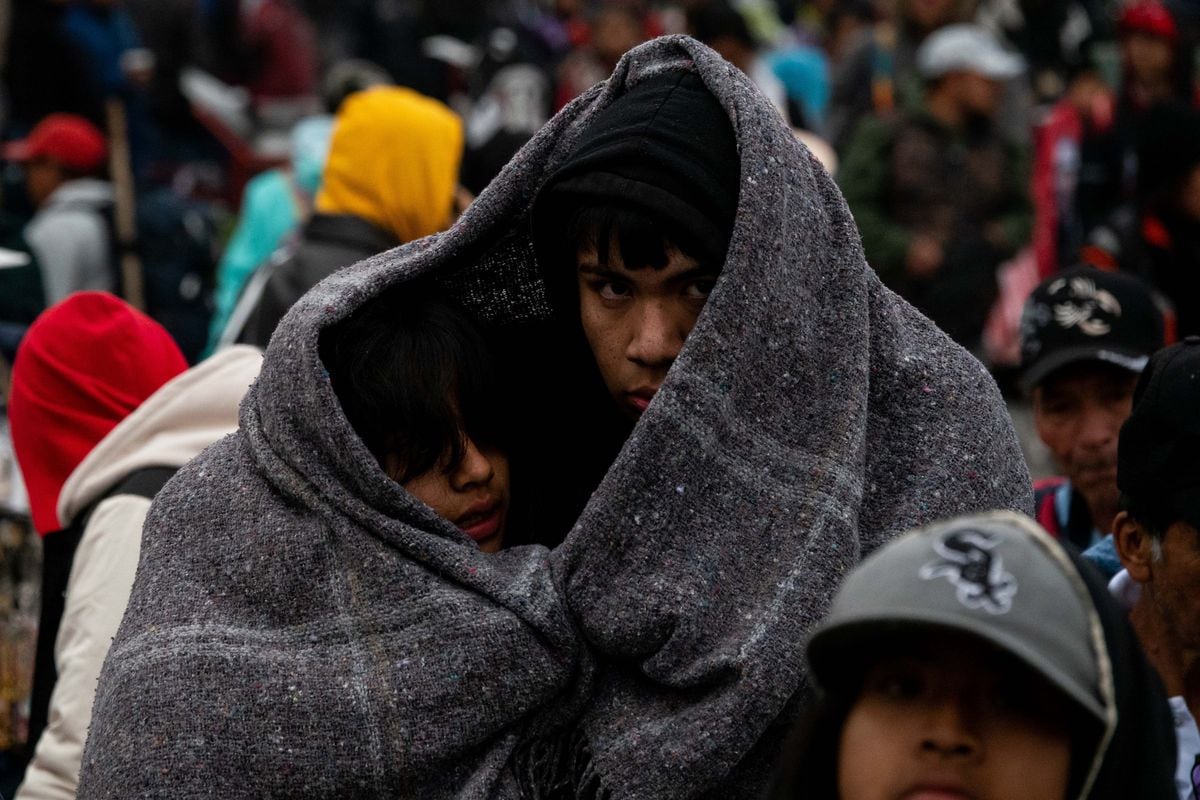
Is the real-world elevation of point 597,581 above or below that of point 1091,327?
above

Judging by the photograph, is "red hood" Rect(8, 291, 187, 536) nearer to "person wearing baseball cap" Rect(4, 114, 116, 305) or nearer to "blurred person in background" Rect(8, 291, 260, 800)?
"blurred person in background" Rect(8, 291, 260, 800)

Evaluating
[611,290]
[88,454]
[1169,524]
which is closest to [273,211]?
[88,454]

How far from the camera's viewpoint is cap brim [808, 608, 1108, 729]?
1798mm

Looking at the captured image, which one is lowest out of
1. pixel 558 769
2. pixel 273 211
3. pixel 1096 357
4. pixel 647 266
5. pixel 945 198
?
pixel 273 211

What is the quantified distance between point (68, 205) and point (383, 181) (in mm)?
3471

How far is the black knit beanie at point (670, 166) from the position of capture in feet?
9.05

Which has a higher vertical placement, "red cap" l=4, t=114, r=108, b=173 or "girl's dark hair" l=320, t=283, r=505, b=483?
"girl's dark hair" l=320, t=283, r=505, b=483

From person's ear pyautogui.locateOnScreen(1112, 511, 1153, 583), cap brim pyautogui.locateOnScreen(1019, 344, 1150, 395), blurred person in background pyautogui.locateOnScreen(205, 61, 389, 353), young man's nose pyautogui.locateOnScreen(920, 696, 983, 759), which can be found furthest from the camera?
blurred person in background pyautogui.locateOnScreen(205, 61, 389, 353)

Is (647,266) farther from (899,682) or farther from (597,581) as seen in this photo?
(899,682)

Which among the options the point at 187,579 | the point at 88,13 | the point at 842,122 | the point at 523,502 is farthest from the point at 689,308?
the point at 88,13

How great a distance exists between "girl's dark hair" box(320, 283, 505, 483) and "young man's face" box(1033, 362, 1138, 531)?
1.56m

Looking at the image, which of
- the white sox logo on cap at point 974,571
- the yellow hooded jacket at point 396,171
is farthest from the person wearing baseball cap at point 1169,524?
the yellow hooded jacket at point 396,171

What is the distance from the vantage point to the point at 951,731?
192cm

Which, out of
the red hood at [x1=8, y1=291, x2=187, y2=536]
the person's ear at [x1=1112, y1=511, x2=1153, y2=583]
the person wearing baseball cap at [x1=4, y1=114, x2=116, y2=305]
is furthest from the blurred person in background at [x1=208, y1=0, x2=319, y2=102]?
the person's ear at [x1=1112, y1=511, x2=1153, y2=583]
